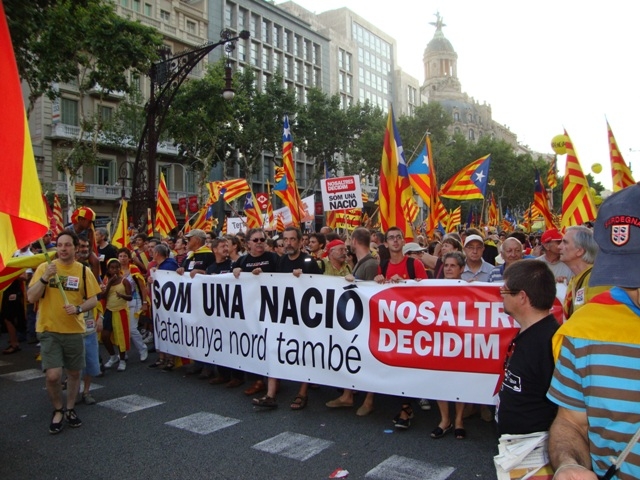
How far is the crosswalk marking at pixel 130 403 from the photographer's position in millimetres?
5785

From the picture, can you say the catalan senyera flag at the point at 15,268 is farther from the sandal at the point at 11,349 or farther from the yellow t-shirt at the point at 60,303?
the sandal at the point at 11,349

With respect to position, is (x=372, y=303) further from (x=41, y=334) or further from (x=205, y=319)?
(x=41, y=334)

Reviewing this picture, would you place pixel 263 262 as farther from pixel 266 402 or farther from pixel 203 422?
pixel 203 422

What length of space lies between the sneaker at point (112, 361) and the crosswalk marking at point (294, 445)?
378 centimetres

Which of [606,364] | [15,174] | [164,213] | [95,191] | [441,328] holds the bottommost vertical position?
[441,328]

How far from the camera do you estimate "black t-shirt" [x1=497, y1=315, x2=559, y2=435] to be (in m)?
2.39

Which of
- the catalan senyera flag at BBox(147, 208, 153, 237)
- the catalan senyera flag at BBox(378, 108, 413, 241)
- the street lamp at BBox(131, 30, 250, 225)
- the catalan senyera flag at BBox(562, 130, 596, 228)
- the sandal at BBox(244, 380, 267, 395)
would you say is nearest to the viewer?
the sandal at BBox(244, 380, 267, 395)

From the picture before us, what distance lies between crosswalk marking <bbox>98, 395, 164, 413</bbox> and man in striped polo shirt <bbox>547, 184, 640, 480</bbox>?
16.4 ft

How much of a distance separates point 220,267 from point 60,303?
2193mm

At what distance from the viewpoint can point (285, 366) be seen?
19.1ft

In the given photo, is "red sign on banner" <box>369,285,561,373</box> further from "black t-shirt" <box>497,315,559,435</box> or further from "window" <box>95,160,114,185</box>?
"window" <box>95,160,114,185</box>

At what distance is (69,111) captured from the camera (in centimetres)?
3581

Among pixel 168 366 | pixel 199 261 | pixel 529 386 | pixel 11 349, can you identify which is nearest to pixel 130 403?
pixel 168 366

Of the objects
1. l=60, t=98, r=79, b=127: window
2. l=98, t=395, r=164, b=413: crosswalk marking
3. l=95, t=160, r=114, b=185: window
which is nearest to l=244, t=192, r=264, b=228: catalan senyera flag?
l=98, t=395, r=164, b=413: crosswalk marking
